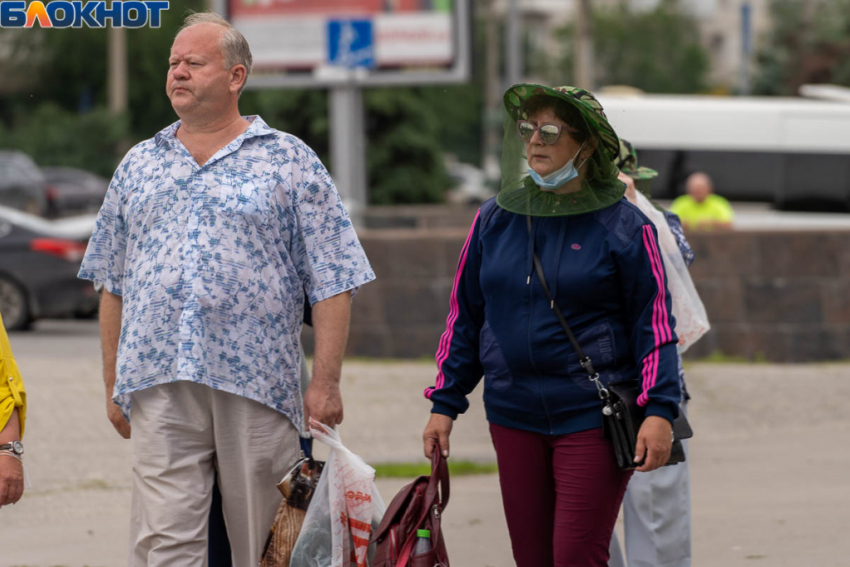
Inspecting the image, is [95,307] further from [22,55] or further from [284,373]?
[22,55]

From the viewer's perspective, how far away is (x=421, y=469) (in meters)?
7.64

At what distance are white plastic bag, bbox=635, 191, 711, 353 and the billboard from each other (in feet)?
47.3

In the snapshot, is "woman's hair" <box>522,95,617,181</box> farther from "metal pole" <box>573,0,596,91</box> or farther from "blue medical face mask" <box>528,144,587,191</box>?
"metal pole" <box>573,0,596,91</box>

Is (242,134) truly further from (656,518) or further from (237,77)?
(656,518)

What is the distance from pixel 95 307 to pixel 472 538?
32.7ft

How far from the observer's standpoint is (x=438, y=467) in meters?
3.81

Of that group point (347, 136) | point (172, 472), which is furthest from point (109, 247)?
point (347, 136)

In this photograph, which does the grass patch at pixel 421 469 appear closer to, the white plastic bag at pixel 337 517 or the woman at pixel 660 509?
the woman at pixel 660 509

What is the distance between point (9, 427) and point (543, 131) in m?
1.68

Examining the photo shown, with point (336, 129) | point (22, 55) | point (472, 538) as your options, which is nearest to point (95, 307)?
point (336, 129)

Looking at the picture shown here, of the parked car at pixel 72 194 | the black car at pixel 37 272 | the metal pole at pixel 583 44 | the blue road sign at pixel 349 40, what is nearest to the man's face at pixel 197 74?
the black car at pixel 37 272

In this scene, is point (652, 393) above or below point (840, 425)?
above

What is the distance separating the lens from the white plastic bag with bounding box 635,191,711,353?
4688mm

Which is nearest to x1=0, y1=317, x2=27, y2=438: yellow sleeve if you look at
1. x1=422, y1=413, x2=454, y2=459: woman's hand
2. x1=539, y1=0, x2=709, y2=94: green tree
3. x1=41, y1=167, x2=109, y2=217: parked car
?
x1=422, y1=413, x2=454, y2=459: woman's hand
